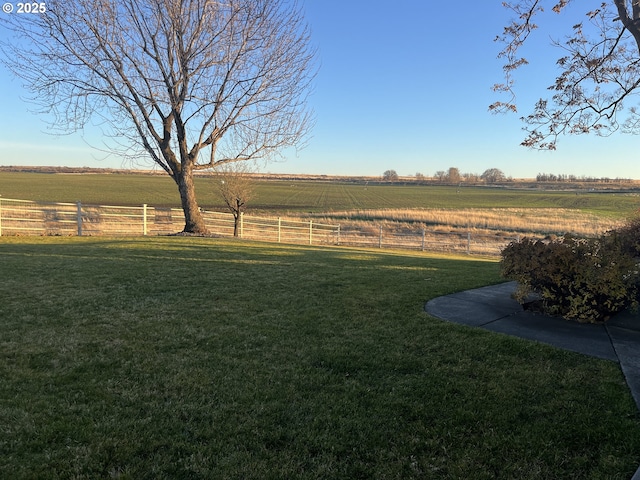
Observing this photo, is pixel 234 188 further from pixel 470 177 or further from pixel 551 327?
pixel 470 177

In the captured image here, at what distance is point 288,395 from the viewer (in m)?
3.18

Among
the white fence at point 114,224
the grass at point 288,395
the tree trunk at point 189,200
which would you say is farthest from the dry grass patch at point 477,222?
the grass at point 288,395

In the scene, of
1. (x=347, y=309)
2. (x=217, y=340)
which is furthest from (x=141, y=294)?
(x=347, y=309)

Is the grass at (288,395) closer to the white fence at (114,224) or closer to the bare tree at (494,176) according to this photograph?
the white fence at (114,224)

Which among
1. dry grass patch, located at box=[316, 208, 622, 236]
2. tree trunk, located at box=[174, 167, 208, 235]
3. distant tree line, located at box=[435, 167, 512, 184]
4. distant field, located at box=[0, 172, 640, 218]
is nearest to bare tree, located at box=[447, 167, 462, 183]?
distant tree line, located at box=[435, 167, 512, 184]

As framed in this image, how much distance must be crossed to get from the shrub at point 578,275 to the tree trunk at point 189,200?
13.2 m

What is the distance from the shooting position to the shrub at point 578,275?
5055 millimetres

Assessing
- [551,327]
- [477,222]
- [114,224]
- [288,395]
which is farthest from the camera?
[477,222]

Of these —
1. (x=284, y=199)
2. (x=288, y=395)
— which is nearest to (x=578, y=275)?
(x=288, y=395)

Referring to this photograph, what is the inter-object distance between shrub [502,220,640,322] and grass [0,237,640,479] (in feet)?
4.87

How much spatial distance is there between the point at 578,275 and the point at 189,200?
14348 mm

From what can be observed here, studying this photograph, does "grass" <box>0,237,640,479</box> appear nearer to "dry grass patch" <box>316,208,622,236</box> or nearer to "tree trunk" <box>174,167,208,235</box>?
"tree trunk" <box>174,167,208,235</box>

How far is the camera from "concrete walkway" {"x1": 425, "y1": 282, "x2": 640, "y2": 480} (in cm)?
401

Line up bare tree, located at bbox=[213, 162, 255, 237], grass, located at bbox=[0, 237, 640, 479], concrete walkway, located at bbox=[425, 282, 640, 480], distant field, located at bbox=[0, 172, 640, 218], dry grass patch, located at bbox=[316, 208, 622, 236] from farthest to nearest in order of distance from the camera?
1. distant field, located at bbox=[0, 172, 640, 218]
2. dry grass patch, located at bbox=[316, 208, 622, 236]
3. bare tree, located at bbox=[213, 162, 255, 237]
4. concrete walkway, located at bbox=[425, 282, 640, 480]
5. grass, located at bbox=[0, 237, 640, 479]
